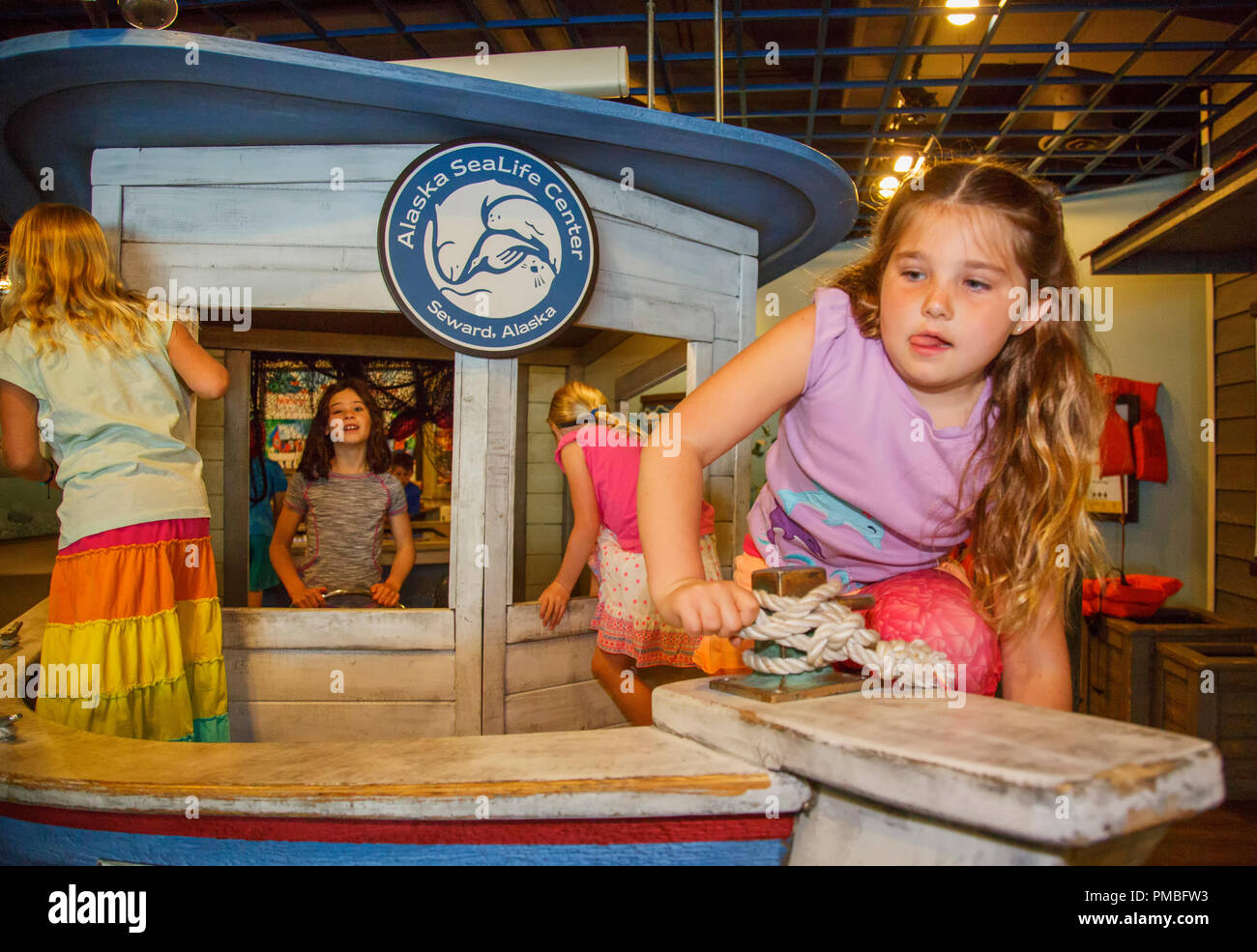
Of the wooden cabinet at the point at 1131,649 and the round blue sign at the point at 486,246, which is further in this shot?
the wooden cabinet at the point at 1131,649

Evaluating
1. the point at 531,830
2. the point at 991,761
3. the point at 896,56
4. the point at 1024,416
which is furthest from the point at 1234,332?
the point at 531,830

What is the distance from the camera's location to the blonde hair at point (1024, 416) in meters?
1.53

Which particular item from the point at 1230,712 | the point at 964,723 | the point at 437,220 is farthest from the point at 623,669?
the point at 1230,712

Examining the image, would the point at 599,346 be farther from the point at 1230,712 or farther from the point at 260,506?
the point at 1230,712

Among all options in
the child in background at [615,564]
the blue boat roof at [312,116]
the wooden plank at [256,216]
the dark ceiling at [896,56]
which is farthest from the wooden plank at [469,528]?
the dark ceiling at [896,56]

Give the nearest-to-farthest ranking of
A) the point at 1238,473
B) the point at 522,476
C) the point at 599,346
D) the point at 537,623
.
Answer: the point at 537,623
the point at 1238,473
the point at 599,346
the point at 522,476

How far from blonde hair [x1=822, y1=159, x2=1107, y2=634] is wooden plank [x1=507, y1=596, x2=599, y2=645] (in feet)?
6.53

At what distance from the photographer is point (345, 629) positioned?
3123mm

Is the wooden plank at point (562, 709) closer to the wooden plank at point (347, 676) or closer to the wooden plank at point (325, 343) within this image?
the wooden plank at point (347, 676)

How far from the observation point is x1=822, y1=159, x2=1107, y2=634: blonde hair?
5.02ft

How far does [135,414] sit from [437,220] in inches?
50.7

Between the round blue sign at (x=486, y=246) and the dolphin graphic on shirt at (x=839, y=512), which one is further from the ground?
the round blue sign at (x=486, y=246)

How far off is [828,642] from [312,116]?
2.63m

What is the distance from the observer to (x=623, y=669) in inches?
135
